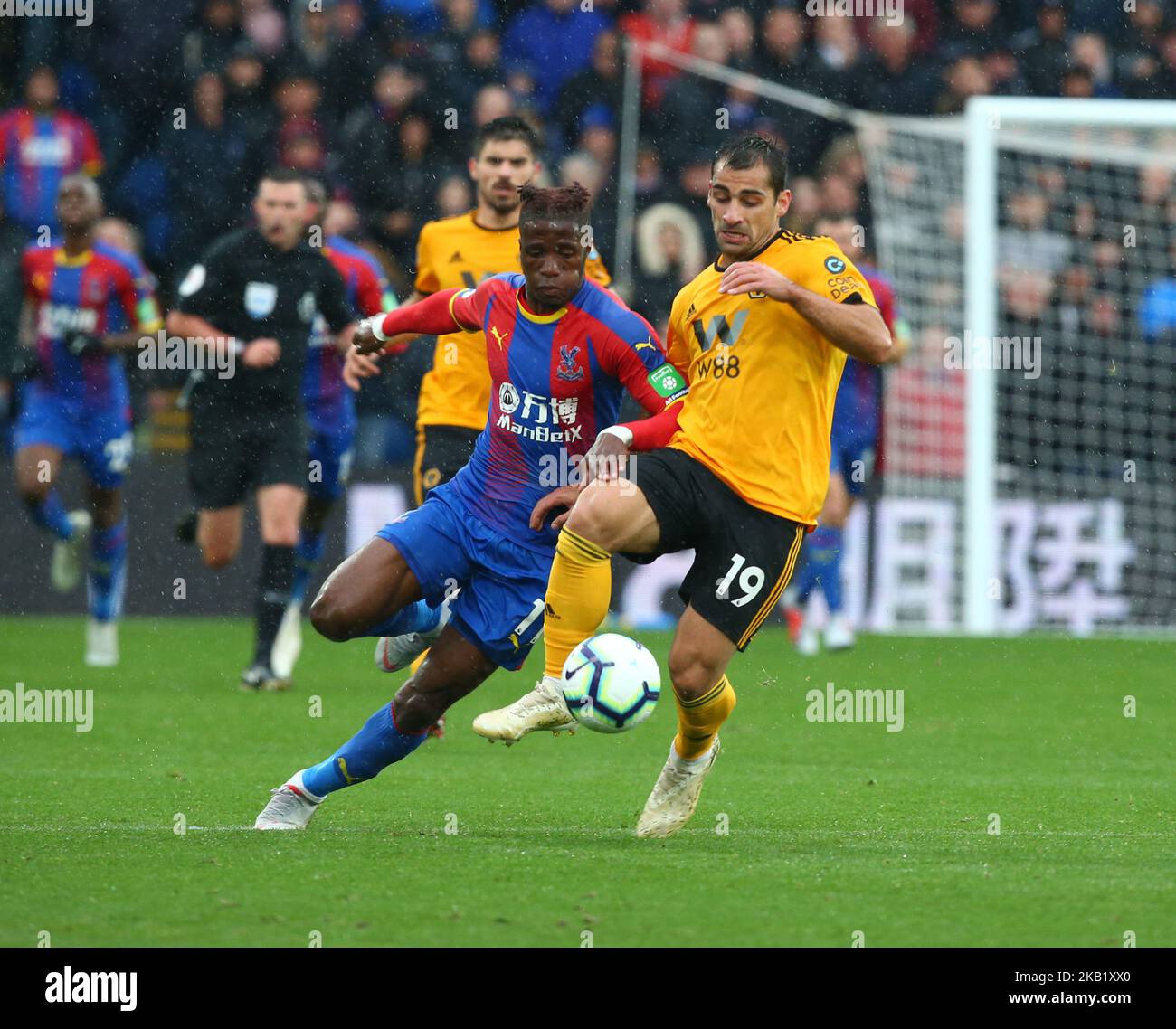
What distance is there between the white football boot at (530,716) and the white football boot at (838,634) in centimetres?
692

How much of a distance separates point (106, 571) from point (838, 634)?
4.54 metres

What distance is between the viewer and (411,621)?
707 cm

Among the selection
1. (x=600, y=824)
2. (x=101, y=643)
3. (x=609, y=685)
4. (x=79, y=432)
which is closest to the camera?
(x=609, y=685)

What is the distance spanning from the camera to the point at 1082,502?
14.1 m

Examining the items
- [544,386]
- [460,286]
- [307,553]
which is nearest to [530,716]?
[544,386]

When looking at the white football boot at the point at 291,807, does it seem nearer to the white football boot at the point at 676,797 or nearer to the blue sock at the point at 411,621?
the blue sock at the point at 411,621

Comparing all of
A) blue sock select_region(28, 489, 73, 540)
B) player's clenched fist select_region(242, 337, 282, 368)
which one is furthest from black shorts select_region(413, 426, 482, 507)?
blue sock select_region(28, 489, 73, 540)

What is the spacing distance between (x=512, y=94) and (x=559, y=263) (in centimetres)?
869

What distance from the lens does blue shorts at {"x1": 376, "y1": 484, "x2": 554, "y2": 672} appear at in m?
6.52

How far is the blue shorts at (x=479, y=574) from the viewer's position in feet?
21.4

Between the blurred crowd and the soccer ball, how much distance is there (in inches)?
322

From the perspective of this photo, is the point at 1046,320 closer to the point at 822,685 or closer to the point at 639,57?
the point at 639,57

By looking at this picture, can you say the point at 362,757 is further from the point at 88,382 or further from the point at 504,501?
the point at 88,382
